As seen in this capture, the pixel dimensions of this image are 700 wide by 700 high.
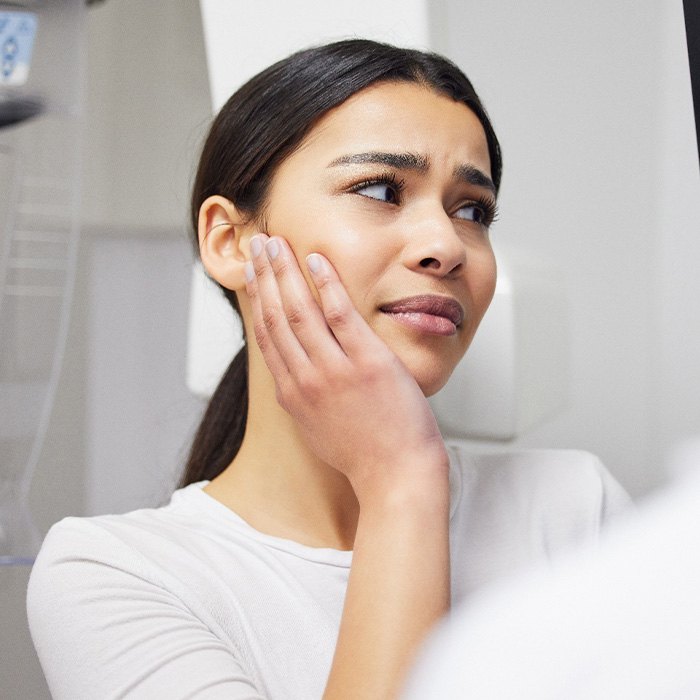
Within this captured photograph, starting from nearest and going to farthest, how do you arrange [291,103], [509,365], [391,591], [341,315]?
[391,591] → [341,315] → [291,103] → [509,365]

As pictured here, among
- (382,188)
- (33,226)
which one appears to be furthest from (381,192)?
(33,226)

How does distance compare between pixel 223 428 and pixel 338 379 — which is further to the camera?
pixel 223 428

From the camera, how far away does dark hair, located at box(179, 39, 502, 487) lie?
0.74 metres

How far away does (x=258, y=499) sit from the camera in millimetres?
755

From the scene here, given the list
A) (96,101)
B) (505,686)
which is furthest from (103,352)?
(505,686)

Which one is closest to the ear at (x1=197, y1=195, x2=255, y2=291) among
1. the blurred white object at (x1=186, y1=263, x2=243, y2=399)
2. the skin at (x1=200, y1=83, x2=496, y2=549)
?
the skin at (x1=200, y1=83, x2=496, y2=549)

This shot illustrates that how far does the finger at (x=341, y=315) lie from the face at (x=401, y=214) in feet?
0.05

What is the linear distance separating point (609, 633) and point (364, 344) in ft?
1.33

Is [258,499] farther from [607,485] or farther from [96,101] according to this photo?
[96,101]

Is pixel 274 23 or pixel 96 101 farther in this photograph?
pixel 96 101

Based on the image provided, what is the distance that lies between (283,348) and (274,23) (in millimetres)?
503

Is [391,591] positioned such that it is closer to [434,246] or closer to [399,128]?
[434,246]

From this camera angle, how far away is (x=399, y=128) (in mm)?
708

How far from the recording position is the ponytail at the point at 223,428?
909mm
